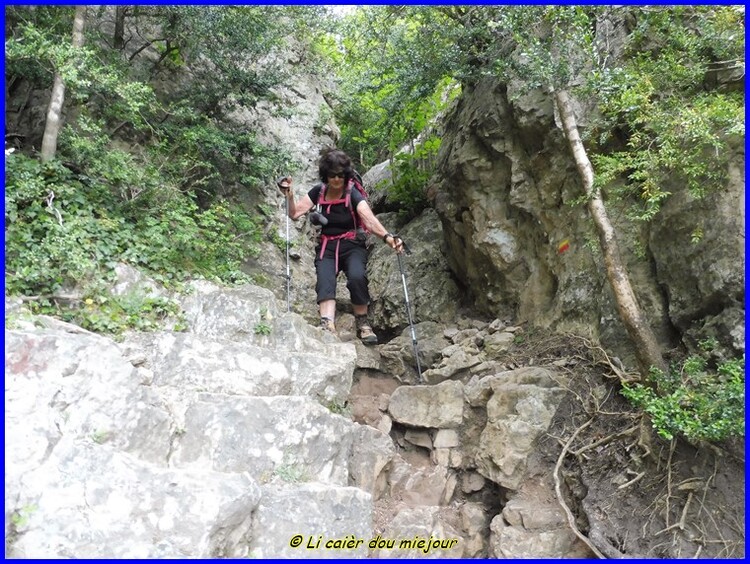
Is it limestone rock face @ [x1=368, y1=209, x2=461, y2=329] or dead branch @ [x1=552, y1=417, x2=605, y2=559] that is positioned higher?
limestone rock face @ [x1=368, y1=209, x2=461, y2=329]

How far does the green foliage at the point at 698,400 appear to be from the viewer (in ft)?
13.6

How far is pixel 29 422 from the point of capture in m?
3.77

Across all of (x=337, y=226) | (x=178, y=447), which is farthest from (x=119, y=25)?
(x=178, y=447)

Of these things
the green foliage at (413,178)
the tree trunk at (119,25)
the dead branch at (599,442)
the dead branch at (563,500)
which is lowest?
the dead branch at (563,500)

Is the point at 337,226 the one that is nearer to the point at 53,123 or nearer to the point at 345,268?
the point at 345,268

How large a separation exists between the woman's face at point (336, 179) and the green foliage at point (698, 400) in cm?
456

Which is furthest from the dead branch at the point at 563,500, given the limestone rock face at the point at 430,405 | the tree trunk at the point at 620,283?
the limestone rock face at the point at 430,405

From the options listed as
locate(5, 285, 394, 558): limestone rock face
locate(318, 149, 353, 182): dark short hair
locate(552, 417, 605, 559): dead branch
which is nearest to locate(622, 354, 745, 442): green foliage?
locate(552, 417, 605, 559): dead branch

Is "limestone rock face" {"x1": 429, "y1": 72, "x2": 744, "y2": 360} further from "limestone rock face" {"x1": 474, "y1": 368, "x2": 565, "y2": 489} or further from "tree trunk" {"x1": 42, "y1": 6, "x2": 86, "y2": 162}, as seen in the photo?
"tree trunk" {"x1": 42, "y1": 6, "x2": 86, "y2": 162}

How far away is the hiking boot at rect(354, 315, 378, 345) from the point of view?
25.8 feet

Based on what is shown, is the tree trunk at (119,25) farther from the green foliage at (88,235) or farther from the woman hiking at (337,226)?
the woman hiking at (337,226)

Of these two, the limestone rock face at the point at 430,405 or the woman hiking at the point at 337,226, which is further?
the woman hiking at the point at 337,226

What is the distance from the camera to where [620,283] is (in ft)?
18.2

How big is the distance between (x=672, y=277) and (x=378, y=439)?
12.7 ft
